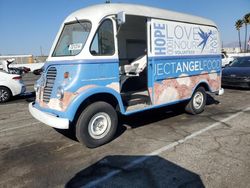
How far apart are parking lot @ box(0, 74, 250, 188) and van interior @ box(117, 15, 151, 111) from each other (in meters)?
0.71

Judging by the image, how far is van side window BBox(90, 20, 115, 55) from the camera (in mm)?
5184

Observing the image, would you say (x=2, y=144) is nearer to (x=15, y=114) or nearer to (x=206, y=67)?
(x=15, y=114)

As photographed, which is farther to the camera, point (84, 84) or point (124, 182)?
point (84, 84)

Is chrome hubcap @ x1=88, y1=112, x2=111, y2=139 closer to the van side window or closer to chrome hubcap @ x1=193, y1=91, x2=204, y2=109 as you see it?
the van side window

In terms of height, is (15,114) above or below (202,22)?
below

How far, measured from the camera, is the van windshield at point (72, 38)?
207 inches

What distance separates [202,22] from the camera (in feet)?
24.4

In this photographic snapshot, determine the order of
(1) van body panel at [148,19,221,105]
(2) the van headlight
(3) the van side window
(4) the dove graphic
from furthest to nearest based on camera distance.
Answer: (4) the dove graphic
(1) van body panel at [148,19,221,105]
(3) the van side window
(2) the van headlight

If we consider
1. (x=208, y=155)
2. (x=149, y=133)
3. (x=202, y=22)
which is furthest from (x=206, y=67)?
(x=208, y=155)

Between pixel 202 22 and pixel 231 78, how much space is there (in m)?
5.60

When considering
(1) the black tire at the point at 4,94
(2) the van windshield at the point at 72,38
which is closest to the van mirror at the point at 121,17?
(2) the van windshield at the point at 72,38

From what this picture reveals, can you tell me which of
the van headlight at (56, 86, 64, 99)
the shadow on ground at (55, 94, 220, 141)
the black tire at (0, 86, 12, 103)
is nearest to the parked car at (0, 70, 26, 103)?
the black tire at (0, 86, 12, 103)

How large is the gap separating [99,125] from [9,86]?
272 inches

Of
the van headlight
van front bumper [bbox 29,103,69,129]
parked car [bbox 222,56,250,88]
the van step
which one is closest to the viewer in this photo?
van front bumper [bbox 29,103,69,129]
